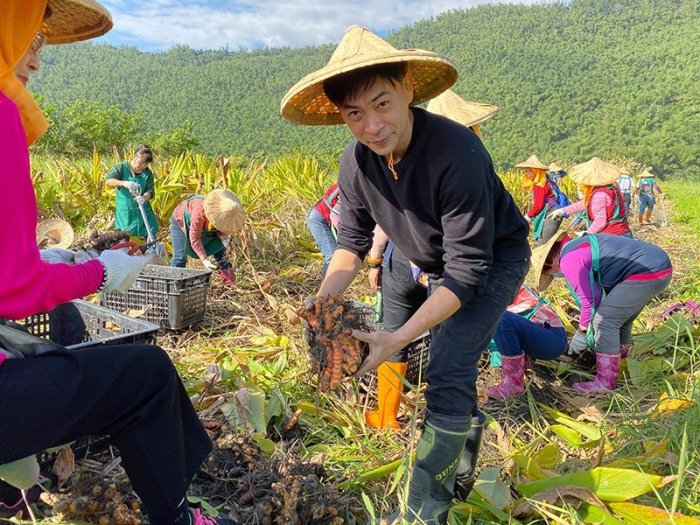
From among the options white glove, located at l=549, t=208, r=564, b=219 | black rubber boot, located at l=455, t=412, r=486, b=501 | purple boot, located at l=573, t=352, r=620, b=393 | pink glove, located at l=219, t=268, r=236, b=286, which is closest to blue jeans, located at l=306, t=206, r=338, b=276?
pink glove, located at l=219, t=268, r=236, b=286

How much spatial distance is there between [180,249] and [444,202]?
3645 millimetres

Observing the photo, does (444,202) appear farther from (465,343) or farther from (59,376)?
(59,376)

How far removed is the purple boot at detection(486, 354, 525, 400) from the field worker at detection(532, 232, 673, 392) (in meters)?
0.48

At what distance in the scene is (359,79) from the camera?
1.59 meters

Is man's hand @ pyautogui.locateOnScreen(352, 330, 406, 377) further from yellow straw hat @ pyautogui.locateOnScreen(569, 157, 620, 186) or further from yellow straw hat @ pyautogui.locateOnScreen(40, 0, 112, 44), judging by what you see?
yellow straw hat @ pyautogui.locateOnScreen(569, 157, 620, 186)

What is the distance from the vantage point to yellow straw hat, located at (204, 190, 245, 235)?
4203mm

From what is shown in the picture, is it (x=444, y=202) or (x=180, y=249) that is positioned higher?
(x=444, y=202)

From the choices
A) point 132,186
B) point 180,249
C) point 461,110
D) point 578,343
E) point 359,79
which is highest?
point 359,79

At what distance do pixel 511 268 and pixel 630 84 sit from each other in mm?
86351

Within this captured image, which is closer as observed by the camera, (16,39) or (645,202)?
(16,39)

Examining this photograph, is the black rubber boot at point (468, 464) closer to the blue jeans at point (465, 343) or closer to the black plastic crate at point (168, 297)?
the blue jeans at point (465, 343)

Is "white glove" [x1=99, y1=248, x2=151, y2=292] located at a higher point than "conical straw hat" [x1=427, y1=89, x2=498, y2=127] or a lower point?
lower

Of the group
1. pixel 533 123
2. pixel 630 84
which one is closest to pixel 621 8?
pixel 630 84

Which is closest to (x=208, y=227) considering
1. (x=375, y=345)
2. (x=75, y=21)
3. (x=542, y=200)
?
(x=75, y=21)
